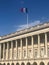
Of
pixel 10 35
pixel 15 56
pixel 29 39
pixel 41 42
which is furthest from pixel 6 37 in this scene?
pixel 41 42

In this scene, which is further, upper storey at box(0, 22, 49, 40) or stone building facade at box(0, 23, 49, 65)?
stone building facade at box(0, 23, 49, 65)

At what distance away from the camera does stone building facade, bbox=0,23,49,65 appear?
74.8 meters

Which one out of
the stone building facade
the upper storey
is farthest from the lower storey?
the upper storey

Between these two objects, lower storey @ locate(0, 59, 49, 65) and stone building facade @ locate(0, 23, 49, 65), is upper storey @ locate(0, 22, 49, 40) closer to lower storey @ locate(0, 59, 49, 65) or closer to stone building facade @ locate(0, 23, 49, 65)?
stone building facade @ locate(0, 23, 49, 65)

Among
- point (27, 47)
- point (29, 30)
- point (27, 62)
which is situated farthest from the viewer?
point (27, 47)

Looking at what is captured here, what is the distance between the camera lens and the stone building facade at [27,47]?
74750mm

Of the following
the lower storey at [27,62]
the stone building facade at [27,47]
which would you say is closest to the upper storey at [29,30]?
the stone building facade at [27,47]

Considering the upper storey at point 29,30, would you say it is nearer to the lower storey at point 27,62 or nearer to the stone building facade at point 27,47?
the stone building facade at point 27,47

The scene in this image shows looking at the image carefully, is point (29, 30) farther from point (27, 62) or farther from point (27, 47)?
point (27, 62)

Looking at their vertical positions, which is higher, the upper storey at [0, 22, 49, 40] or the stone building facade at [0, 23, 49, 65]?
the upper storey at [0, 22, 49, 40]

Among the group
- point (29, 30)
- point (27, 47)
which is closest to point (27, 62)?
point (27, 47)

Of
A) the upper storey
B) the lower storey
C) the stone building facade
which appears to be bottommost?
the lower storey

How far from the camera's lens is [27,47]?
274 ft

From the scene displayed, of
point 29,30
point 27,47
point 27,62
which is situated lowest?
point 27,62
